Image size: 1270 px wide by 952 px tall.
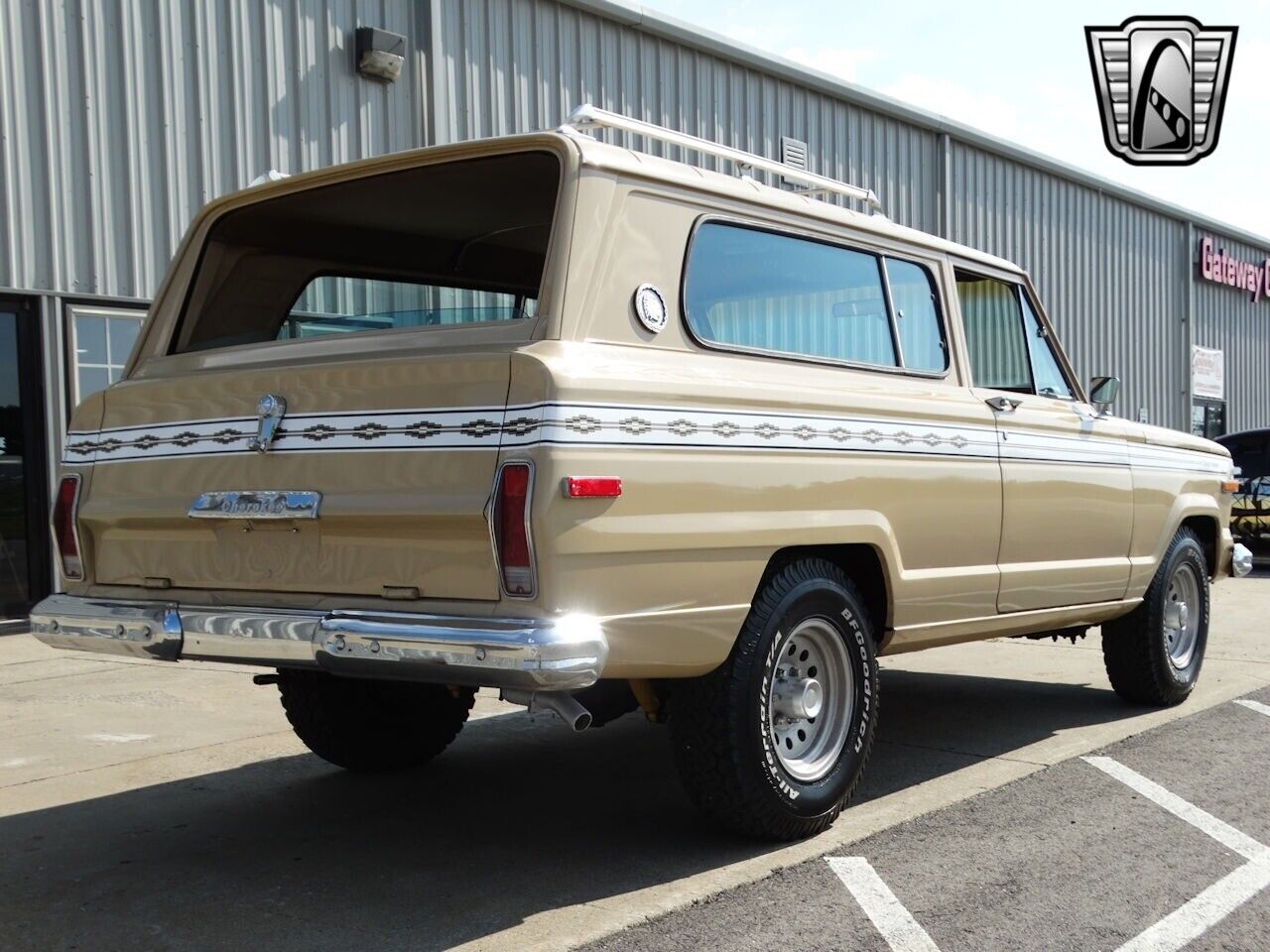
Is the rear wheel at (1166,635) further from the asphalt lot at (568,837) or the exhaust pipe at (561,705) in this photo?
the exhaust pipe at (561,705)

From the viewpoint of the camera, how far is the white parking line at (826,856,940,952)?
3.54 m

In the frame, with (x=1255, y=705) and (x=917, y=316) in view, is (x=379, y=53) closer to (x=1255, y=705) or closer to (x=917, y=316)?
(x=917, y=316)

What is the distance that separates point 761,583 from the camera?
429cm

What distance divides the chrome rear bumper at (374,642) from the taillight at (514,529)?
0.11 meters

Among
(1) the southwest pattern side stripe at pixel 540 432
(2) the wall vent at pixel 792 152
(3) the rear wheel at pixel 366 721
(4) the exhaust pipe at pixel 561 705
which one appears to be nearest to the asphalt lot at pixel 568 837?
(3) the rear wheel at pixel 366 721

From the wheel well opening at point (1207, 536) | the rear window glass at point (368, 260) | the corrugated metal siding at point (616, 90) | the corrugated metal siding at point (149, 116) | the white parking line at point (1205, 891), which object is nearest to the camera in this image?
the white parking line at point (1205, 891)

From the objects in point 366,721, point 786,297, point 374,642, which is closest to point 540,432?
point 374,642

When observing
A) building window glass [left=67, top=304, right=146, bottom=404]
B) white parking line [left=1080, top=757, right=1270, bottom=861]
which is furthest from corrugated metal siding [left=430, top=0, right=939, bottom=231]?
white parking line [left=1080, top=757, right=1270, bottom=861]

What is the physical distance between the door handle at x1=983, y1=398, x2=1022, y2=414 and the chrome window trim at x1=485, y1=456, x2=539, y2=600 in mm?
Answer: 2486

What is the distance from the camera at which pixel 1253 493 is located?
50.1ft

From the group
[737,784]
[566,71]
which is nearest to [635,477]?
[737,784]

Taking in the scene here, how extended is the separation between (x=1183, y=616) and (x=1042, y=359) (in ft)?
5.85

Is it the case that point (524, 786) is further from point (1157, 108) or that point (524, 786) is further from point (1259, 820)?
point (1157, 108)

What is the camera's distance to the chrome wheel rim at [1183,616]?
6.87m
